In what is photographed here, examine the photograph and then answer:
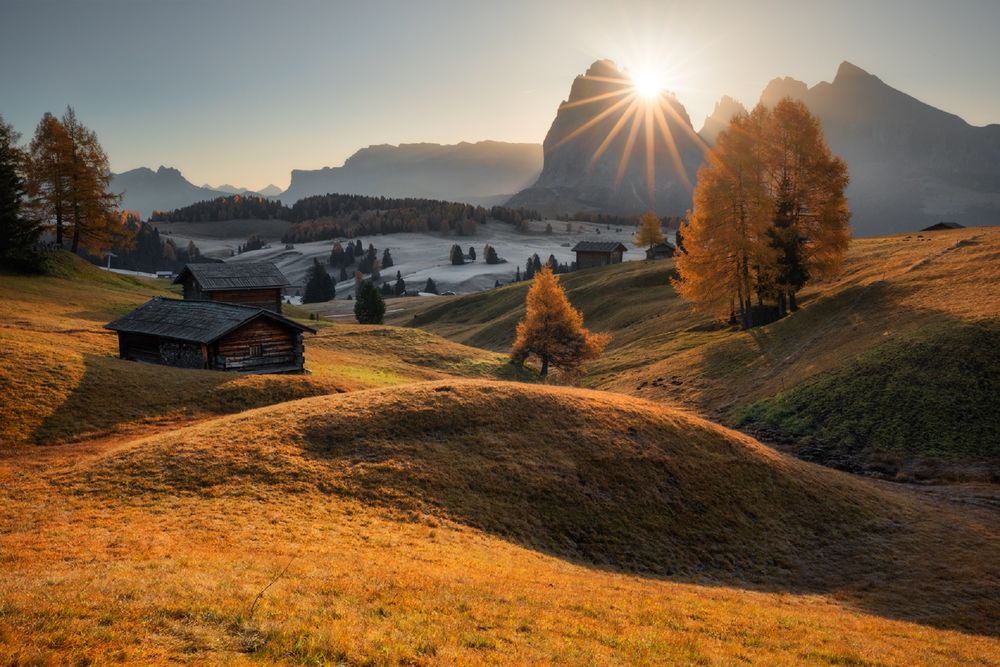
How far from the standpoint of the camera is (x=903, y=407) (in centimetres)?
3509

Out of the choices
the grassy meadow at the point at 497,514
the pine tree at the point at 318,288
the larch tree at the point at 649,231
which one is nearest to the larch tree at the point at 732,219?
the grassy meadow at the point at 497,514

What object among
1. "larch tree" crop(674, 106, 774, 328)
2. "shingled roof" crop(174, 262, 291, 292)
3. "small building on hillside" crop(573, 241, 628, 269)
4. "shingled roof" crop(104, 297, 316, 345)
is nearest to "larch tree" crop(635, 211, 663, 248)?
"small building on hillside" crop(573, 241, 628, 269)

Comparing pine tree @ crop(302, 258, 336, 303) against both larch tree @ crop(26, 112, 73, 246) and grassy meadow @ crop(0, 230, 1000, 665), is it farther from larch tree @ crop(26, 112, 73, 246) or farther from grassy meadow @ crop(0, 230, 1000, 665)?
grassy meadow @ crop(0, 230, 1000, 665)

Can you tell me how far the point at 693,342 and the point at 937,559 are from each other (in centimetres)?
3587

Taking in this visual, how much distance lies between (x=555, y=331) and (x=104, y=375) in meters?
36.5

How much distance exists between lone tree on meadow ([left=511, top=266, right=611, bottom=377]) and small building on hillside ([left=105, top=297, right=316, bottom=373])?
22.4 meters

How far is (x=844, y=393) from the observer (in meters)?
37.8

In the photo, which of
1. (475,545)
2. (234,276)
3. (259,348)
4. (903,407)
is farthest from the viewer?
(234,276)

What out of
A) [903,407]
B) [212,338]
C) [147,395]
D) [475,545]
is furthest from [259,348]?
[903,407]

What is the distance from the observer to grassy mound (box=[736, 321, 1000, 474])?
3281 centimetres

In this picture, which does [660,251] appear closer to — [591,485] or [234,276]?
[234,276]

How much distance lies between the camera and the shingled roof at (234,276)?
197 feet

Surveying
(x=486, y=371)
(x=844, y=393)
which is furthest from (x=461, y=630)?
(x=486, y=371)

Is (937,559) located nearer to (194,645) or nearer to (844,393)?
(844,393)
